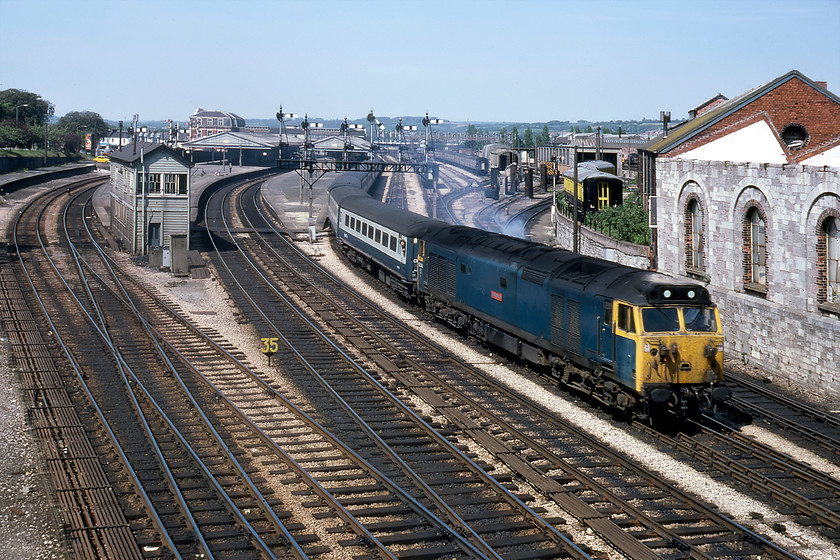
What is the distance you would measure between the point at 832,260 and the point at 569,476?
11.2m

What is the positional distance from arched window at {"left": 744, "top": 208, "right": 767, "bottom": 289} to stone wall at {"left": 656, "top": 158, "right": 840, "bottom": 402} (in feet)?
0.38

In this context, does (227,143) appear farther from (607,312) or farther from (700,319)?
(700,319)

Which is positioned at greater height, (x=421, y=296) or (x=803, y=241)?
(x=803, y=241)

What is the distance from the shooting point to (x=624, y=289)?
1881 cm

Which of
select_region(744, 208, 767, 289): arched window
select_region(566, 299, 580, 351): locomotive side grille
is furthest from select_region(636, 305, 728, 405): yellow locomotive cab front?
select_region(744, 208, 767, 289): arched window

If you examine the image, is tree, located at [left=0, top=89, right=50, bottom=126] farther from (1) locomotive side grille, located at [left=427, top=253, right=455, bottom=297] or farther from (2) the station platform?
(1) locomotive side grille, located at [left=427, top=253, right=455, bottom=297]

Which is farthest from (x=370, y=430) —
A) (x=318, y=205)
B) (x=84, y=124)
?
(x=84, y=124)

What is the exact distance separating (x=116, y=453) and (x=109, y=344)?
9923mm

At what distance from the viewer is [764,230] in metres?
25.4

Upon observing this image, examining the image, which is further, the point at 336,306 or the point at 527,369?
the point at 336,306

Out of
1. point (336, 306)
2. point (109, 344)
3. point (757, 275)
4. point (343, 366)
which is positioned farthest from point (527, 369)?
point (109, 344)

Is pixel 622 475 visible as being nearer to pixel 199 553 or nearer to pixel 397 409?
pixel 397 409

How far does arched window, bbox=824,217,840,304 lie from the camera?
22469mm

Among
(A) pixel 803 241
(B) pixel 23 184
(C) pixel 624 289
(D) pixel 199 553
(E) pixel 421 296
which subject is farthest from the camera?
(B) pixel 23 184
